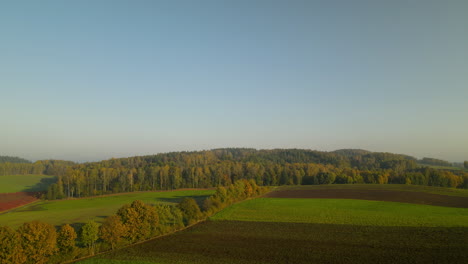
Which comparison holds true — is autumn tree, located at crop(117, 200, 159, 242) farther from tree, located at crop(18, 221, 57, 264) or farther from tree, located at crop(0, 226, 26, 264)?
tree, located at crop(0, 226, 26, 264)

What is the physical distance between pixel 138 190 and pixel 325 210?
81778 millimetres

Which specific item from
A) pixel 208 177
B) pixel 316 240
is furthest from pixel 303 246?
pixel 208 177

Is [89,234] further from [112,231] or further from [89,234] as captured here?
[112,231]

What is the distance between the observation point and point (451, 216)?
150ft

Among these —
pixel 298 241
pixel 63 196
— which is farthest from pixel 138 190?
pixel 298 241

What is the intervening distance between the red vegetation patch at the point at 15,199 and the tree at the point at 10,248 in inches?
2266

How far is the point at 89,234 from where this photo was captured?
32219 mm

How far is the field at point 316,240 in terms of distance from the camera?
1098 inches

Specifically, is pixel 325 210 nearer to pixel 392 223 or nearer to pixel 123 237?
pixel 392 223

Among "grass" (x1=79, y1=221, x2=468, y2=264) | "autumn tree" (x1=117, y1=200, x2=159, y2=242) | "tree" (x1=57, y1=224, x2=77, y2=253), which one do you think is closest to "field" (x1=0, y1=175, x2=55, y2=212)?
"tree" (x1=57, y1=224, x2=77, y2=253)

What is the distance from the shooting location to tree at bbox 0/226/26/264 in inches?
991

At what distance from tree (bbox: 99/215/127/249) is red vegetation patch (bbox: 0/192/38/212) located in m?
57.2

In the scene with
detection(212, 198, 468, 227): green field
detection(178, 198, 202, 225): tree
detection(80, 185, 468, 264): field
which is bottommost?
detection(212, 198, 468, 227): green field

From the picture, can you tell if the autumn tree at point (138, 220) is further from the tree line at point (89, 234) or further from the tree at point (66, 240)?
the tree at point (66, 240)
